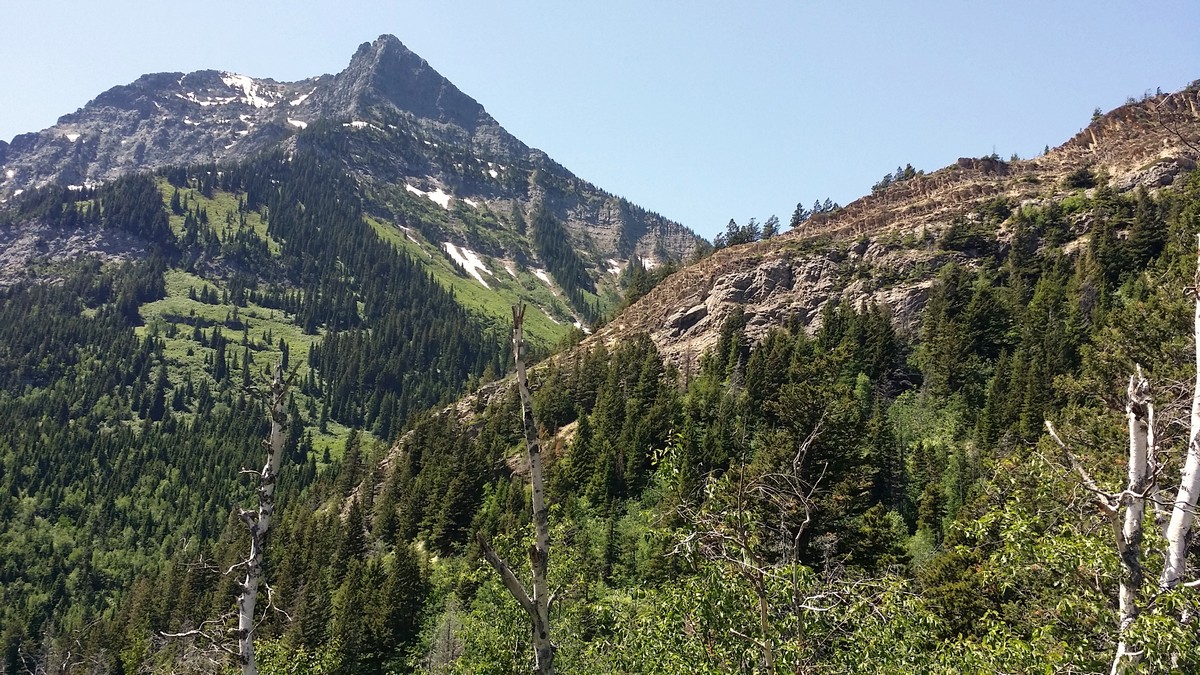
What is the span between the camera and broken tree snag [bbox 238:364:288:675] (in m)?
12.2

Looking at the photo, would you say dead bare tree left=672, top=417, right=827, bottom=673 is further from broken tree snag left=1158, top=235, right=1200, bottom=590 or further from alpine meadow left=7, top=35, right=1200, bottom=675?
broken tree snag left=1158, top=235, right=1200, bottom=590

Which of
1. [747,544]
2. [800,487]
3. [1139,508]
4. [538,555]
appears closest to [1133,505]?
[1139,508]

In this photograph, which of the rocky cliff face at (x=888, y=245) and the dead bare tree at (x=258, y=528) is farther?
the rocky cliff face at (x=888, y=245)

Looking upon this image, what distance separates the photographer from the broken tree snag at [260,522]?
12.2 metres

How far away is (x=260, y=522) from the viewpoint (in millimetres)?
12688

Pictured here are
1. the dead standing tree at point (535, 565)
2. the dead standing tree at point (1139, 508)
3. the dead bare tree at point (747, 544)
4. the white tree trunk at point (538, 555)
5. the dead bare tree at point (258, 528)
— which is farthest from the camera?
the dead bare tree at point (258, 528)

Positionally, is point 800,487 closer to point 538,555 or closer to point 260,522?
point 538,555

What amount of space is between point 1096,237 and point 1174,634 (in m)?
70.4

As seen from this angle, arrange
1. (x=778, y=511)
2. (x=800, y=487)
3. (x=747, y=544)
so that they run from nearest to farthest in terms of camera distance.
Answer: (x=747, y=544) < (x=800, y=487) < (x=778, y=511)

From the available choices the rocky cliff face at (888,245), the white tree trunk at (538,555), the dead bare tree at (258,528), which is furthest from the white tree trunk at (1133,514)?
the rocky cliff face at (888,245)

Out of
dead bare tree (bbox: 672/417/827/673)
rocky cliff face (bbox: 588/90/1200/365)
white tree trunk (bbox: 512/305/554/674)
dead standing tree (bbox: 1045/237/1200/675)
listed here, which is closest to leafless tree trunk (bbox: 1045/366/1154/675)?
dead standing tree (bbox: 1045/237/1200/675)

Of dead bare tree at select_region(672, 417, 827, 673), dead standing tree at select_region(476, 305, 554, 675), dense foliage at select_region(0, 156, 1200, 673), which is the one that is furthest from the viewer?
dense foliage at select_region(0, 156, 1200, 673)

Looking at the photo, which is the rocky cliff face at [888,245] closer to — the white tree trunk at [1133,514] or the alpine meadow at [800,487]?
the alpine meadow at [800,487]

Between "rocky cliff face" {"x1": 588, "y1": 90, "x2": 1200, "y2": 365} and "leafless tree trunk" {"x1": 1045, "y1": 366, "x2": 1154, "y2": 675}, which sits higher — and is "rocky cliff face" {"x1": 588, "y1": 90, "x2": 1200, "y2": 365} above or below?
above
